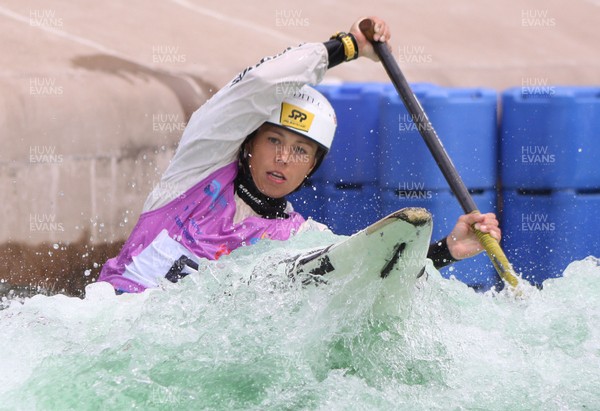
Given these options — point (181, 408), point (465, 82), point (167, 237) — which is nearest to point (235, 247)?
point (167, 237)

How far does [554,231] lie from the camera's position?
503 cm

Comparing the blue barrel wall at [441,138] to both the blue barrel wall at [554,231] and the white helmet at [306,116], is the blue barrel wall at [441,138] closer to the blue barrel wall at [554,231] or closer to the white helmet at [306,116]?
the blue barrel wall at [554,231]

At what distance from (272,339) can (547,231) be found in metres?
2.12

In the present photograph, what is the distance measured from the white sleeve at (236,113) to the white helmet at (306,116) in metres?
0.05

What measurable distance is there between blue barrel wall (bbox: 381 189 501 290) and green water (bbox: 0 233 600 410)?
130 centimetres

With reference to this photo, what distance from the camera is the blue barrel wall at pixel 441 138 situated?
499 centimetres

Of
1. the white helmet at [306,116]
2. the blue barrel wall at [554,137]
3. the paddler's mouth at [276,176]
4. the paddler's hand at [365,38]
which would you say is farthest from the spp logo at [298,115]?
the blue barrel wall at [554,137]

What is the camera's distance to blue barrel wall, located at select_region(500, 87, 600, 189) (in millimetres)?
4992

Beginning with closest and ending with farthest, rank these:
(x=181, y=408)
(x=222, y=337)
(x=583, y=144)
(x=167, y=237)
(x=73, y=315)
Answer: (x=181, y=408) < (x=222, y=337) < (x=73, y=315) < (x=167, y=237) < (x=583, y=144)

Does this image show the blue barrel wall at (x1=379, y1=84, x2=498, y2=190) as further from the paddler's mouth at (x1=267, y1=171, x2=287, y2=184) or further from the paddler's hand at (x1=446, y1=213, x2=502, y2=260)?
the paddler's hand at (x1=446, y1=213, x2=502, y2=260)

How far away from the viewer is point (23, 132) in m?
5.04

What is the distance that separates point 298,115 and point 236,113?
0.88 ft

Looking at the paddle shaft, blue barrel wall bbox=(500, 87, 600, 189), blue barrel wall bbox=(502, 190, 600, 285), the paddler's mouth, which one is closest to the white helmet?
the paddler's mouth

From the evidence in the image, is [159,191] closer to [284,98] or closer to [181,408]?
[284,98]
